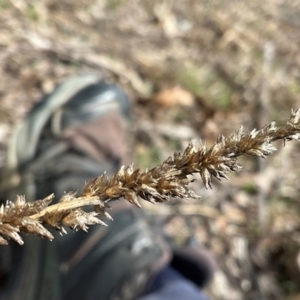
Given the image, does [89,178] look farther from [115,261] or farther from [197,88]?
[197,88]

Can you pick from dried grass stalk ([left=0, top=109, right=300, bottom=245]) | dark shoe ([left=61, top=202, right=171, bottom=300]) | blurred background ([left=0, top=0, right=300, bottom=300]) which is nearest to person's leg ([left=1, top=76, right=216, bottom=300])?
dark shoe ([left=61, top=202, right=171, bottom=300])

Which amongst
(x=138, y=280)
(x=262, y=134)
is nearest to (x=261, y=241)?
(x=138, y=280)

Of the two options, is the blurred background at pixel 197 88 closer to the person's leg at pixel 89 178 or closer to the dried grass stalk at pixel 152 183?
the person's leg at pixel 89 178

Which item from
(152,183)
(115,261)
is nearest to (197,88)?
(115,261)

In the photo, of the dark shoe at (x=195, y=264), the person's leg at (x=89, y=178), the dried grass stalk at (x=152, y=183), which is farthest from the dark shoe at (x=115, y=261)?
the dried grass stalk at (x=152, y=183)

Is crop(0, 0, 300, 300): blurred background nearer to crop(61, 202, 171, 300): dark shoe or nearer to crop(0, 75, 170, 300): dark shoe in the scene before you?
crop(0, 75, 170, 300): dark shoe

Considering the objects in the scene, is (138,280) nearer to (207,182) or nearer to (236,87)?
(207,182)
